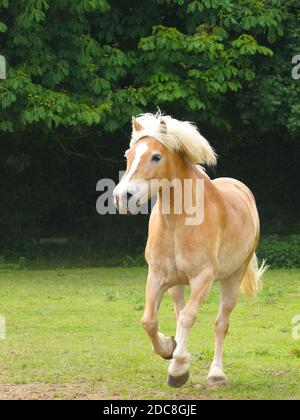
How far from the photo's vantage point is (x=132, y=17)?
17.8 metres

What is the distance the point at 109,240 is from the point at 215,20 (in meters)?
5.80

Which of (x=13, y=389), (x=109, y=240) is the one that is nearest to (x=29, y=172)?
(x=109, y=240)

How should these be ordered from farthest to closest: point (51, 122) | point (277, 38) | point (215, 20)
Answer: point (277, 38), point (215, 20), point (51, 122)

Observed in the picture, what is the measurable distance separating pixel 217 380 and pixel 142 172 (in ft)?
6.66

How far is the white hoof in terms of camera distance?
8031 millimetres

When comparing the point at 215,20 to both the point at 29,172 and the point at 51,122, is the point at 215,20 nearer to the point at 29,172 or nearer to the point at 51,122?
the point at 51,122

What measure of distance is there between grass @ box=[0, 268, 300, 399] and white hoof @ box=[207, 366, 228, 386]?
81 millimetres

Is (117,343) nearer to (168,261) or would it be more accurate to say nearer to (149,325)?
(149,325)

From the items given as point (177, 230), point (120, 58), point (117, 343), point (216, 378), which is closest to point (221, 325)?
point (216, 378)

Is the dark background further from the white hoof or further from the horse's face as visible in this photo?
the horse's face

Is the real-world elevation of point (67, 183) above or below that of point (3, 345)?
above

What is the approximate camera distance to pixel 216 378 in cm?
805

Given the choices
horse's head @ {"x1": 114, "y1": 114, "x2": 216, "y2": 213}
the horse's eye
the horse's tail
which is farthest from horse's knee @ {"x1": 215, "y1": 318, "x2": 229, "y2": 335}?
the horse's eye

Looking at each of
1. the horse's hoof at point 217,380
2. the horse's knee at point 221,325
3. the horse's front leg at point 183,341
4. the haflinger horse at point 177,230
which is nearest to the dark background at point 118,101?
the horse's knee at point 221,325
